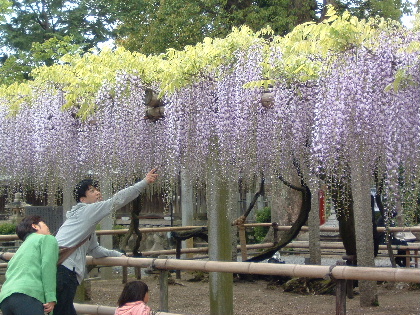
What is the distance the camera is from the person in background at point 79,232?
4.30 metres

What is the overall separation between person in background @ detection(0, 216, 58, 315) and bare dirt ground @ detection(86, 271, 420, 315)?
307 cm

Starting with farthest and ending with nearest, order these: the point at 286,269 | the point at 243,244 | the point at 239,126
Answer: the point at 243,244
the point at 239,126
the point at 286,269

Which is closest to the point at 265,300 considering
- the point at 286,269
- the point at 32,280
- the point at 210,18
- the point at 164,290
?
the point at 164,290

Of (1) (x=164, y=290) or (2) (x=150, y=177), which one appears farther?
(1) (x=164, y=290)

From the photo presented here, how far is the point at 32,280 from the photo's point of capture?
3820mm

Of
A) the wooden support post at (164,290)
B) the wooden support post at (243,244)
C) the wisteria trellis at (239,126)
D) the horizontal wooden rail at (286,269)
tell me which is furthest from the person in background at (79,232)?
the wooden support post at (243,244)

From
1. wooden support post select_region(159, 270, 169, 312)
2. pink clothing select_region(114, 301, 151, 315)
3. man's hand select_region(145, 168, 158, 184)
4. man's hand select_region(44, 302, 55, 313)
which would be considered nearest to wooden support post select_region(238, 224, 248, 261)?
wooden support post select_region(159, 270, 169, 312)

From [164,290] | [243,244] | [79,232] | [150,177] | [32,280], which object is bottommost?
[164,290]

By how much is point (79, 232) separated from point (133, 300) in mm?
934

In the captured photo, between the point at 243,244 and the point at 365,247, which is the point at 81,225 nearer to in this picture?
the point at 365,247

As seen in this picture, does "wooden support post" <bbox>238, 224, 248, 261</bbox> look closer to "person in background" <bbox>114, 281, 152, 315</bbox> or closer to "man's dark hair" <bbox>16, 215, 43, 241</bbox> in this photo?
"man's dark hair" <bbox>16, 215, 43, 241</bbox>

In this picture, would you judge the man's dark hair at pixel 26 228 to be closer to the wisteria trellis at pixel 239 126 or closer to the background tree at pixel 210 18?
the wisteria trellis at pixel 239 126

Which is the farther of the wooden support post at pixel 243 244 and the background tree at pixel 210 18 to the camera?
the background tree at pixel 210 18

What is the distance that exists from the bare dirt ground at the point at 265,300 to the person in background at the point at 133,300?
10.2 ft
